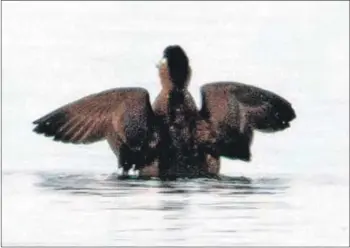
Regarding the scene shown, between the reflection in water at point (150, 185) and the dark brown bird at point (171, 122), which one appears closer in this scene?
the reflection in water at point (150, 185)

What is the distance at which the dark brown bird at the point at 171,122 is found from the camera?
10.2 meters

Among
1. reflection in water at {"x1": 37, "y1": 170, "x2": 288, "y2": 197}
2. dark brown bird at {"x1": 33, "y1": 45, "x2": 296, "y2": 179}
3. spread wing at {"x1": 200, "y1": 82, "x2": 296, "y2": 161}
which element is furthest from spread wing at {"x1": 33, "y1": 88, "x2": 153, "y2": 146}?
spread wing at {"x1": 200, "y1": 82, "x2": 296, "y2": 161}

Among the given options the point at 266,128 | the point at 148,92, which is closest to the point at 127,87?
the point at 148,92

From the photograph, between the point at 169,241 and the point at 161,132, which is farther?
the point at 161,132

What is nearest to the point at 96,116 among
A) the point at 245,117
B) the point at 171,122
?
the point at 171,122

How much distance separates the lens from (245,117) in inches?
407

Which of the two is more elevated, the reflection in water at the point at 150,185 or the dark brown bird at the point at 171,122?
the dark brown bird at the point at 171,122

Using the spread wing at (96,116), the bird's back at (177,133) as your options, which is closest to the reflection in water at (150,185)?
the bird's back at (177,133)

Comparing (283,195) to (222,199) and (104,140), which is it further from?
(104,140)

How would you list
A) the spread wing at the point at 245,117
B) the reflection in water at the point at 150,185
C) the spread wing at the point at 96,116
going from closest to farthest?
the reflection in water at the point at 150,185
the spread wing at the point at 96,116
the spread wing at the point at 245,117

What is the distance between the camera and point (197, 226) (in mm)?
9383

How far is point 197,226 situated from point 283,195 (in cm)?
83

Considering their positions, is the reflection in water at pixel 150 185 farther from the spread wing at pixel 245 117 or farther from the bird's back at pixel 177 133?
the spread wing at pixel 245 117

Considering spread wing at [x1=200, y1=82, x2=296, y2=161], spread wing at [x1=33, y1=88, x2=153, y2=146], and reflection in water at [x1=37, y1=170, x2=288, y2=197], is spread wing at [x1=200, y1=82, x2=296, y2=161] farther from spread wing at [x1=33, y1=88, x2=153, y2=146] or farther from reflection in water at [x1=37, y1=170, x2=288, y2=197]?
spread wing at [x1=33, y1=88, x2=153, y2=146]
